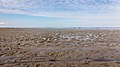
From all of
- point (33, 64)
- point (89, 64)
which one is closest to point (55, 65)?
point (33, 64)

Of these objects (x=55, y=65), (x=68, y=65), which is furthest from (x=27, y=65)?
(x=68, y=65)

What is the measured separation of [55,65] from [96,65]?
2.16 metres

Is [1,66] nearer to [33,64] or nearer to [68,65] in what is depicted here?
[33,64]

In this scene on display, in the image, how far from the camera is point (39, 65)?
28.0 feet

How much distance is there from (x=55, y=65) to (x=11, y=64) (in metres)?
2.37

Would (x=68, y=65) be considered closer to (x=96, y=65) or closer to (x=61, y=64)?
(x=61, y=64)

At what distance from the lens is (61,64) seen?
8.73m

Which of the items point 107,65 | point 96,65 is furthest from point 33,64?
point 107,65

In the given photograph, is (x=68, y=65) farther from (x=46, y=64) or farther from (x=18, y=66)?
(x=18, y=66)

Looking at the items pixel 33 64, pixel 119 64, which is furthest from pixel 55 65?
pixel 119 64

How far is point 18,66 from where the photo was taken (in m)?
8.38

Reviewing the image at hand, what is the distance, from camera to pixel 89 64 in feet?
28.7

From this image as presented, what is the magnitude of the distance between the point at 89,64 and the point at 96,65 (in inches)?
14.7

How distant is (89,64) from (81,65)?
484 mm
